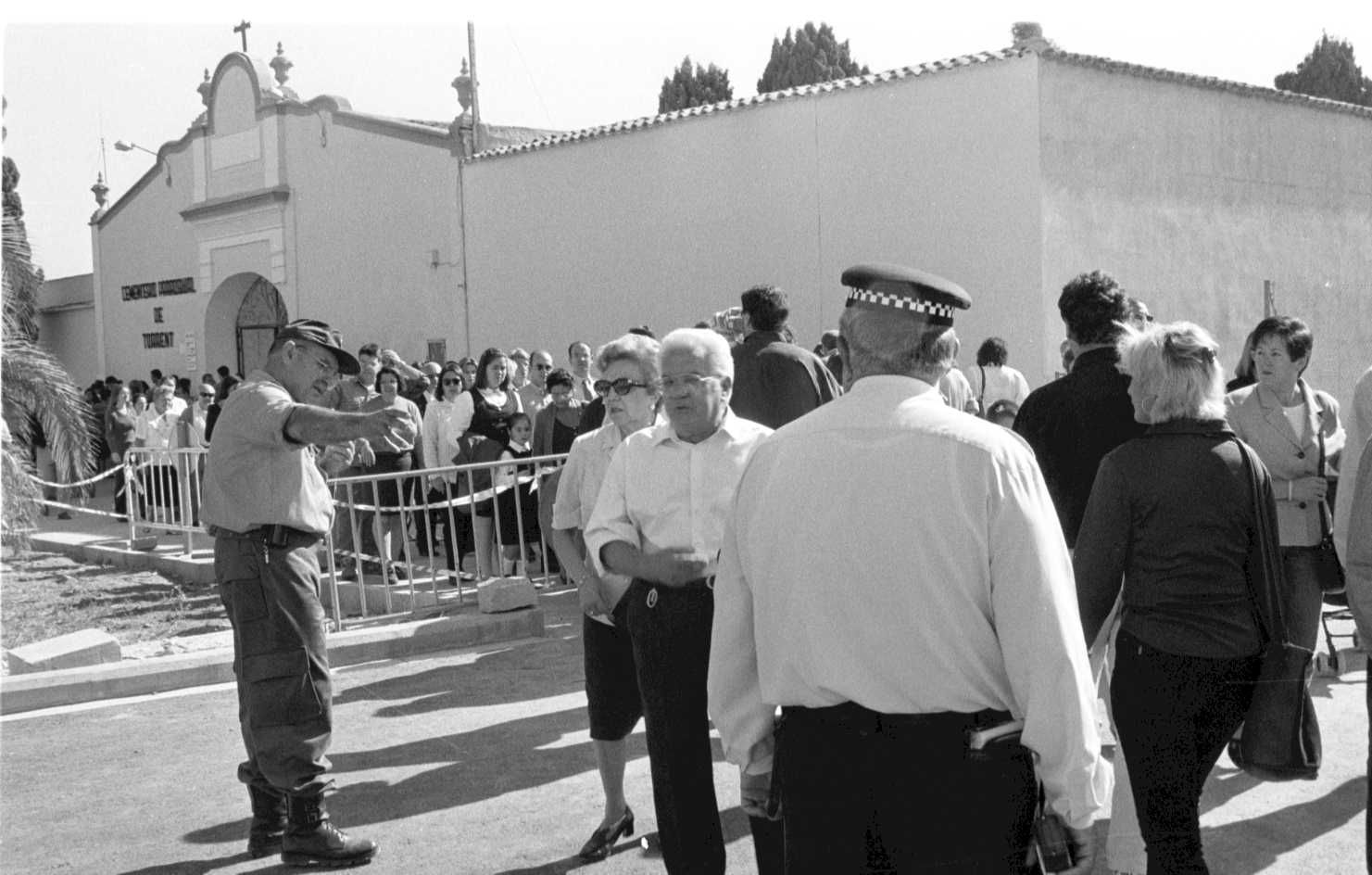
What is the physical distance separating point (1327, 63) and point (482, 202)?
31.2 metres

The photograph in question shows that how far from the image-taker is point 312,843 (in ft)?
17.7

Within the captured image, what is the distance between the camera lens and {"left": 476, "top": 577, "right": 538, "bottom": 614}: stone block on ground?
9820 millimetres

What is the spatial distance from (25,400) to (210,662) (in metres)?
6.23

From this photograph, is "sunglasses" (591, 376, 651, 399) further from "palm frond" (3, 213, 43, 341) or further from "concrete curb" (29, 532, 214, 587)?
"palm frond" (3, 213, 43, 341)

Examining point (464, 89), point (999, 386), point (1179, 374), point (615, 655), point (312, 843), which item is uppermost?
point (464, 89)

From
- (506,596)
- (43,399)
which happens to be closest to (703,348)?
(506,596)

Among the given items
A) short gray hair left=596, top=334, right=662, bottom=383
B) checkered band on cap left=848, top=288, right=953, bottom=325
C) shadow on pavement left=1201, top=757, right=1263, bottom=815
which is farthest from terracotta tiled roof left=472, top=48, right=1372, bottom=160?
checkered band on cap left=848, top=288, right=953, bottom=325

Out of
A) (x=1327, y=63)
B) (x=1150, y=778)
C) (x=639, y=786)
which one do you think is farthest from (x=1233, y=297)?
(x=1327, y=63)

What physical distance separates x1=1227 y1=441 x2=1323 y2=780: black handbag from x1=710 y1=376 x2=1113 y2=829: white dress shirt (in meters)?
1.38

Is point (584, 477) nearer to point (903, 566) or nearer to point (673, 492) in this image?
point (673, 492)

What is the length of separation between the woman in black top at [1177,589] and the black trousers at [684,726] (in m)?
1.14

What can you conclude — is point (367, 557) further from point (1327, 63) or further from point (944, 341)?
point (1327, 63)

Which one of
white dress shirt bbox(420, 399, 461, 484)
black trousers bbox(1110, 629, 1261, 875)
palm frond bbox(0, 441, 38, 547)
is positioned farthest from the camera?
white dress shirt bbox(420, 399, 461, 484)

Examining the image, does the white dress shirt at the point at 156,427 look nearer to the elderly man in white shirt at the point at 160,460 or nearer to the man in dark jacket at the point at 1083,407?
the elderly man in white shirt at the point at 160,460
